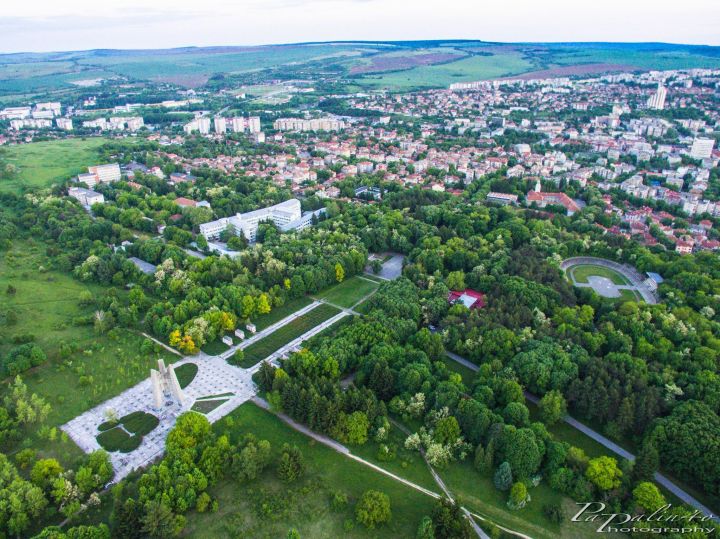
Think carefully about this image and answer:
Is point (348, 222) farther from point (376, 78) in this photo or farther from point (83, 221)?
point (376, 78)

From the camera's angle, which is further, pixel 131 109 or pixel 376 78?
pixel 376 78

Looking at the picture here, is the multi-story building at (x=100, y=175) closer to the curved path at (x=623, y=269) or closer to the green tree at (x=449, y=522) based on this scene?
the curved path at (x=623, y=269)

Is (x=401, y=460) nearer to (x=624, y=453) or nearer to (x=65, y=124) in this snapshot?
(x=624, y=453)

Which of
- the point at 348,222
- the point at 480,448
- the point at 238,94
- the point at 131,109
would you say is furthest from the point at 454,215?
the point at 238,94

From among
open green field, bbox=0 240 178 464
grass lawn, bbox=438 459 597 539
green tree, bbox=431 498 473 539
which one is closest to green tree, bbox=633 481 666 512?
grass lawn, bbox=438 459 597 539

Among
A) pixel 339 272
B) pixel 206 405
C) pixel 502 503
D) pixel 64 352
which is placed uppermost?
pixel 339 272

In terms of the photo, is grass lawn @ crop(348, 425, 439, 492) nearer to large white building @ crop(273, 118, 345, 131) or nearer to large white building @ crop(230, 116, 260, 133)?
large white building @ crop(273, 118, 345, 131)

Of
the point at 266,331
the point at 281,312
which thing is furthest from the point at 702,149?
the point at 266,331
